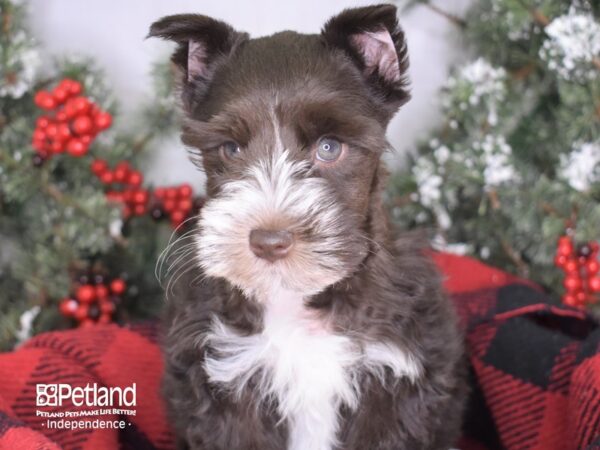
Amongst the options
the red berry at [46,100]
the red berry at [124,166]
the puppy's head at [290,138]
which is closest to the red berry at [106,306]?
the red berry at [124,166]

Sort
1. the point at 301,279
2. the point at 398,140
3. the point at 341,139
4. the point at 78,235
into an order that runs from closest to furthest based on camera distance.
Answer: the point at 301,279 → the point at 341,139 → the point at 78,235 → the point at 398,140

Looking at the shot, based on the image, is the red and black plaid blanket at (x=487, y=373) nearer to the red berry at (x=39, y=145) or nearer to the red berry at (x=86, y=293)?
the red berry at (x=86, y=293)

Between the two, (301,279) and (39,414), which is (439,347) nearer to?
(301,279)

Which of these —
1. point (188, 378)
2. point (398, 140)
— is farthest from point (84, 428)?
point (398, 140)

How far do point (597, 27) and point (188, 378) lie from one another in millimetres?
2241

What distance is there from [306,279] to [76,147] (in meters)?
1.71

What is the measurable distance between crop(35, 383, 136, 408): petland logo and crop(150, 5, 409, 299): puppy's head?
1032 mm

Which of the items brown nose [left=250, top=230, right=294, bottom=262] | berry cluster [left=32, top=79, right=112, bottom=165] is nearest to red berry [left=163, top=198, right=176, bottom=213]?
berry cluster [left=32, top=79, right=112, bottom=165]

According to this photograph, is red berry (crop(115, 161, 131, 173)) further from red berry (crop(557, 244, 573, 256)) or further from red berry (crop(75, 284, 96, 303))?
red berry (crop(557, 244, 573, 256))

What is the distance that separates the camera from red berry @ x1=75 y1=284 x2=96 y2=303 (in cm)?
365

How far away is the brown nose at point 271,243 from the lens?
2.09m

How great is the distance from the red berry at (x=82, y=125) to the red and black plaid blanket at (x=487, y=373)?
0.89 metres

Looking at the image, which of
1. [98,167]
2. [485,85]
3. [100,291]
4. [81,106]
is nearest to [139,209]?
[98,167]

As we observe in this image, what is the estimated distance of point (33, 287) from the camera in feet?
12.4
